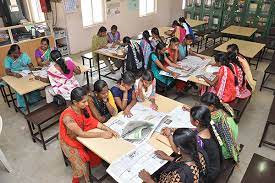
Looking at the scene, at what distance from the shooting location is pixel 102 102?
269cm

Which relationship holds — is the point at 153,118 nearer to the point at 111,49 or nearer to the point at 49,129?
the point at 49,129

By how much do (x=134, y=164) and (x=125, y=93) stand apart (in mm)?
1052

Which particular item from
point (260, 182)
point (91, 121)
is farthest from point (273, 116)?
point (91, 121)

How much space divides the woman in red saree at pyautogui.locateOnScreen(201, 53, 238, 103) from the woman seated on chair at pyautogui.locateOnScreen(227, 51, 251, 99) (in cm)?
Result: 11

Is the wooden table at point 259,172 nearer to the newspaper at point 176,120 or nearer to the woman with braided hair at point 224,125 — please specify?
the woman with braided hair at point 224,125

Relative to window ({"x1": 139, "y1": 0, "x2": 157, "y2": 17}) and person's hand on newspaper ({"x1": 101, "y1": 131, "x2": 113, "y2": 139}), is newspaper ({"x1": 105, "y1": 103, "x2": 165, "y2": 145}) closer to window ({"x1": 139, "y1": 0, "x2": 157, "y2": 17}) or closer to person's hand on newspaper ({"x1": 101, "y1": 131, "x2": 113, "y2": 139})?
Answer: person's hand on newspaper ({"x1": 101, "y1": 131, "x2": 113, "y2": 139})

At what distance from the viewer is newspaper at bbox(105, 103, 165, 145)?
7.45 ft

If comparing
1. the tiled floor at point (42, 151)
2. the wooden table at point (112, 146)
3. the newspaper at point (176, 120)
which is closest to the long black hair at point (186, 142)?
the wooden table at point (112, 146)

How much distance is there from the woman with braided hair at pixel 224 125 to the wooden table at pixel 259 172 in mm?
174

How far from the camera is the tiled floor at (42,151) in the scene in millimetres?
2926

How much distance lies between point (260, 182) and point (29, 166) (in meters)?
2.74

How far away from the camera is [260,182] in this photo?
2.13 meters

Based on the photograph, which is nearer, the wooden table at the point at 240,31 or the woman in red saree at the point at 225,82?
the woman in red saree at the point at 225,82

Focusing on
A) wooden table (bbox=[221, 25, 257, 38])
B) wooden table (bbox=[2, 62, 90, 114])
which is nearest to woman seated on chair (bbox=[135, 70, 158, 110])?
wooden table (bbox=[2, 62, 90, 114])
